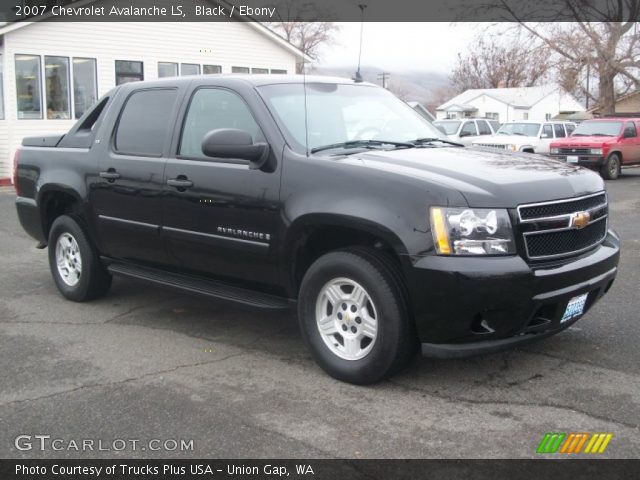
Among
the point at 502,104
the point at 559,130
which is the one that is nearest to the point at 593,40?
the point at 559,130

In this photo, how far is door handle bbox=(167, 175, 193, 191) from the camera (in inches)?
193

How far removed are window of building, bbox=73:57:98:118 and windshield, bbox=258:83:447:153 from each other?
1615 centimetres

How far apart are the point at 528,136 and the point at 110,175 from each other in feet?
62.8

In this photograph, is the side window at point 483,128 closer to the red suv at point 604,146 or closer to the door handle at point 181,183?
the red suv at point 604,146

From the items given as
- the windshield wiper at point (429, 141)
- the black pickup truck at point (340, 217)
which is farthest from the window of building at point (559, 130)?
the windshield wiper at point (429, 141)

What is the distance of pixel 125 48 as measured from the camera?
2062cm

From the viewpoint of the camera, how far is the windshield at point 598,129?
2034cm

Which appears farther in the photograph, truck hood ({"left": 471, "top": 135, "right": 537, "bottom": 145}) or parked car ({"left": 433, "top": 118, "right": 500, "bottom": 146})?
parked car ({"left": 433, "top": 118, "right": 500, "bottom": 146})

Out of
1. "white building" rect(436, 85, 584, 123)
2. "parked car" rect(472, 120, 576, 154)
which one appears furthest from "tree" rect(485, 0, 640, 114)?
"white building" rect(436, 85, 584, 123)

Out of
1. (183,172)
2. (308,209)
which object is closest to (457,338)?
(308,209)

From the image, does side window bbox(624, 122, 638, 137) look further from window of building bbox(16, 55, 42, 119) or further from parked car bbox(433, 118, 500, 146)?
window of building bbox(16, 55, 42, 119)

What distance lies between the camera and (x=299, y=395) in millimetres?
4059

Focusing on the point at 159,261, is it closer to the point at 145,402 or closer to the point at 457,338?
the point at 145,402

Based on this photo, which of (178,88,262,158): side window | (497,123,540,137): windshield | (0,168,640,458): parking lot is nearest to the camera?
(0,168,640,458): parking lot
